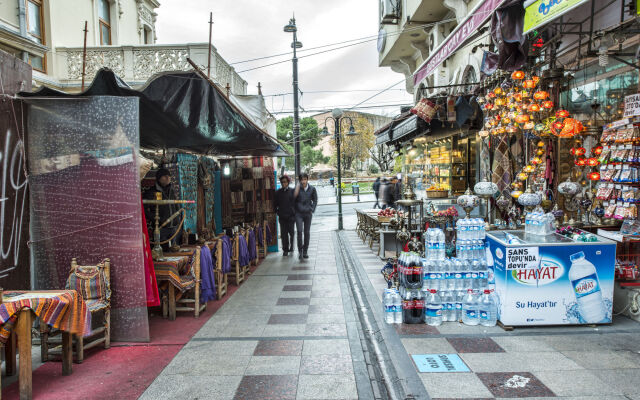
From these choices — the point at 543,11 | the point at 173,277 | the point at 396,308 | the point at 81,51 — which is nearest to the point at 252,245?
the point at 173,277

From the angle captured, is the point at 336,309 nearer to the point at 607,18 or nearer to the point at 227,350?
the point at 227,350

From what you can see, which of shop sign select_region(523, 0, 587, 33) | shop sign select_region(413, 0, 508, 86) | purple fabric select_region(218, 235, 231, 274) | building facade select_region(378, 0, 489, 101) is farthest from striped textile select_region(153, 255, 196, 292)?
building facade select_region(378, 0, 489, 101)

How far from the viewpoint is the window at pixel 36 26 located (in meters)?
10.3

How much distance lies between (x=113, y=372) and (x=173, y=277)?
158 centimetres

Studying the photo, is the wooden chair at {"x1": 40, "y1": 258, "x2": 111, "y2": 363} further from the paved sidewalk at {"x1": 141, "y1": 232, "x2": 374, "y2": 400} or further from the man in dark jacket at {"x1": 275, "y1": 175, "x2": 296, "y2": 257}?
the man in dark jacket at {"x1": 275, "y1": 175, "x2": 296, "y2": 257}

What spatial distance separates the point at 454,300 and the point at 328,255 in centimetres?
524

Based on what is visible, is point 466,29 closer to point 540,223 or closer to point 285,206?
point 540,223

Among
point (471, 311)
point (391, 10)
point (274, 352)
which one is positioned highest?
point (391, 10)

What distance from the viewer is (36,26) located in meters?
10.7

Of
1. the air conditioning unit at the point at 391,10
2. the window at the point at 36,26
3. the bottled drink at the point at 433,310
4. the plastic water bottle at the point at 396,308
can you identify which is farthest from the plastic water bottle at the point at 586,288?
the window at the point at 36,26

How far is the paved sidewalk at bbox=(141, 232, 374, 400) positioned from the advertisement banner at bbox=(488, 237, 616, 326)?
1.92 metres

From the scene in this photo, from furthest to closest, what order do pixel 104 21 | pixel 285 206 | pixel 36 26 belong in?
pixel 104 21
pixel 36 26
pixel 285 206

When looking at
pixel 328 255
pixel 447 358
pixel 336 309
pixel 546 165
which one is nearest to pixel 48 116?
pixel 336 309

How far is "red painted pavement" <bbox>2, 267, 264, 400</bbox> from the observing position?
11.2ft
